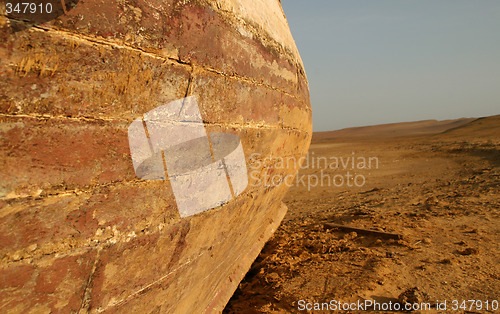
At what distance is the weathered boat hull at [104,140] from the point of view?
0.88m

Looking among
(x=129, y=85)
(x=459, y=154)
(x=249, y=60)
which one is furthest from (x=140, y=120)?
(x=459, y=154)

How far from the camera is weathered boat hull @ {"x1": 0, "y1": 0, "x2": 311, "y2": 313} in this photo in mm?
883

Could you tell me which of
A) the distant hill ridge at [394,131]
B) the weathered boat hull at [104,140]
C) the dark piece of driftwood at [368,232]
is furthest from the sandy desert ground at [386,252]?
the distant hill ridge at [394,131]

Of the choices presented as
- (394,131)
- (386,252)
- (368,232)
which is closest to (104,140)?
(386,252)

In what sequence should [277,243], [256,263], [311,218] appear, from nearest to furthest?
1. [256,263]
2. [277,243]
3. [311,218]

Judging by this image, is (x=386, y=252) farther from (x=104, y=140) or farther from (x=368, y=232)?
(x=104, y=140)

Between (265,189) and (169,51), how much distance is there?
122cm

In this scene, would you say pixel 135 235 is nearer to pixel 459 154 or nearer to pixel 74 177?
pixel 74 177

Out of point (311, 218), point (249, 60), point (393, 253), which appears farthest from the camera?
point (311, 218)

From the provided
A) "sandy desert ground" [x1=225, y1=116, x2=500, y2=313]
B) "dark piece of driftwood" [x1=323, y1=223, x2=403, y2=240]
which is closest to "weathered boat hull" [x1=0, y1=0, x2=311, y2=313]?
"sandy desert ground" [x1=225, y1=116, x2=500, y2=313]

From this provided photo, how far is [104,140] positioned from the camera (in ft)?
3.37

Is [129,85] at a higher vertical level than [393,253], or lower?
higher

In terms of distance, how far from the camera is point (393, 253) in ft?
9.81

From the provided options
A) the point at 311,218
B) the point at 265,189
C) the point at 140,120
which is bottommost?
the point at 311,218
